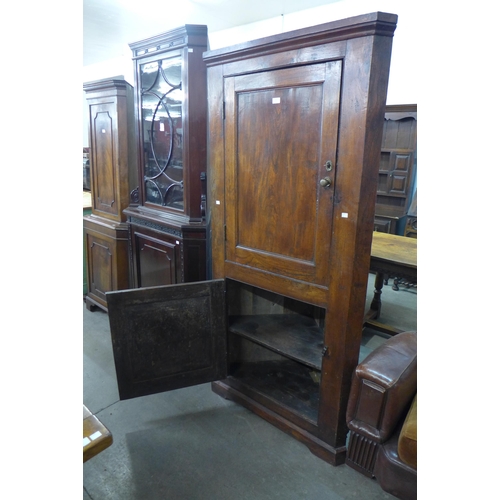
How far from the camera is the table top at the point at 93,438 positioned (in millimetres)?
985

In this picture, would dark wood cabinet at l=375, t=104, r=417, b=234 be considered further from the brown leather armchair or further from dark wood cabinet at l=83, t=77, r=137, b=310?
the brown leather armchair

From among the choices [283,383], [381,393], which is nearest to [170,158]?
[283,383]

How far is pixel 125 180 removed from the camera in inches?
115

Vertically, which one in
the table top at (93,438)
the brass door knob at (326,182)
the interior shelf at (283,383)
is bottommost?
the interior shelf at (283,383)

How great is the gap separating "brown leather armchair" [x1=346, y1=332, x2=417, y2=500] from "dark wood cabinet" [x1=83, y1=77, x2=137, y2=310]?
2.09 metres

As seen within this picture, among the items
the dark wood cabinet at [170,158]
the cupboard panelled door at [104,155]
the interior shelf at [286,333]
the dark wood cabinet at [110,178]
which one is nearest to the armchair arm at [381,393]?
the interior shelf at [286,333]

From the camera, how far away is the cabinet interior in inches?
78.0

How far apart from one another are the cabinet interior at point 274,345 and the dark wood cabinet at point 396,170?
7.92 feet

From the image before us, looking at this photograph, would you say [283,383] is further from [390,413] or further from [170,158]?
[170,158]

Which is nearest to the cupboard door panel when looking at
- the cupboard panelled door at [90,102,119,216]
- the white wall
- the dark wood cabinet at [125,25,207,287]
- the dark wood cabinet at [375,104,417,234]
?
the dark wood cabinet at [125,25,207,287]

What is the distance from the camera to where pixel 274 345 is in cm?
197

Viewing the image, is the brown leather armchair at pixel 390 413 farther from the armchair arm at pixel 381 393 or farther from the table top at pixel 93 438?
the table top at pixel 93 438
